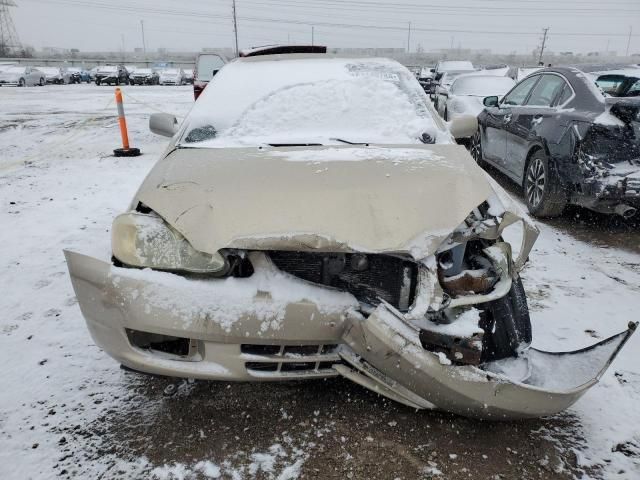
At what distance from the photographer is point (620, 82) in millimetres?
4680

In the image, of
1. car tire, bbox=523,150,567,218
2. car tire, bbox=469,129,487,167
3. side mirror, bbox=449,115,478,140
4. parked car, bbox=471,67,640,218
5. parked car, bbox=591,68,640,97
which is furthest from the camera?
car tire, bbox=469,129,487,167

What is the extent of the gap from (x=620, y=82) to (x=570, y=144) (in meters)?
0.99

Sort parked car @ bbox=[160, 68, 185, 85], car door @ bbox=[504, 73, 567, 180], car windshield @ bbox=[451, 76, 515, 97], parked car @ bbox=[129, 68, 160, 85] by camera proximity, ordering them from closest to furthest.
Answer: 1. car door @ bbox=[504, 73, 567, 180]
2. car windshield @ bbox=[451, 76, 515, 97]
3. parked car @ bbox=[160, 68, 185, 85]
4. parked car @ bbox=[129, 68, 160, 85]

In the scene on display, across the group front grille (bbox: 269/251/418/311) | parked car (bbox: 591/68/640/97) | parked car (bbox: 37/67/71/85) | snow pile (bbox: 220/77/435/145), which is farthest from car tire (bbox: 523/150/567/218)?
parked car (bbox: 37/67/71/85)

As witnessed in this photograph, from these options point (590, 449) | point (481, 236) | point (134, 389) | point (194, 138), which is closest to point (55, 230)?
point (194, 138)

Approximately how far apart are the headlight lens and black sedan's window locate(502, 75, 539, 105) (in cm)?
506

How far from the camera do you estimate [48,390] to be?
2.36 meters

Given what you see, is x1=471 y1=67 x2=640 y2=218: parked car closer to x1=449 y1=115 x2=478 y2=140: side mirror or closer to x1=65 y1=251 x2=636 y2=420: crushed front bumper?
x1=449 y1=115 x2=478 y2=140: side mirror

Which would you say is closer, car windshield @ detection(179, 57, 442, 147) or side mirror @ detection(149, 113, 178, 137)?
car windshield @ detection(179, 57, 442, 147)

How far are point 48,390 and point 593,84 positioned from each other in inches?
202

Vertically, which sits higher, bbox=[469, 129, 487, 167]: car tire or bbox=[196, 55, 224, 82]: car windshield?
bbox=[196, 55, 224, 82]: car windshield

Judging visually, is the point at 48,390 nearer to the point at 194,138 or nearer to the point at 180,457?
the point at 180,457

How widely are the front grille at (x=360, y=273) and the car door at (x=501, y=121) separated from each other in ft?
14.8

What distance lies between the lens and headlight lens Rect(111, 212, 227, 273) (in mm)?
1951
